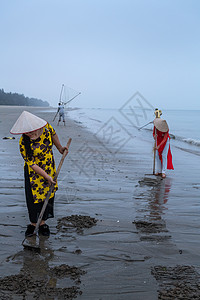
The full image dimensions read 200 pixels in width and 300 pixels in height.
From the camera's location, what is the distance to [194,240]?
3871 mm

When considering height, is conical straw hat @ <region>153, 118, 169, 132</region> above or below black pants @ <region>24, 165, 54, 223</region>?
above

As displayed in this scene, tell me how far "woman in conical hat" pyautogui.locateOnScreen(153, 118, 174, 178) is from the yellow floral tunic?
4643mm

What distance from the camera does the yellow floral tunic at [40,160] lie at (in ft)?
12.1

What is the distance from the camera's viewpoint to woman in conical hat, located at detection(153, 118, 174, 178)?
8.03 meters

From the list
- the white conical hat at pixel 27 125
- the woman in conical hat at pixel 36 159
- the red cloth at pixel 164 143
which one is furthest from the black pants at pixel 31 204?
the red cloth at pixel 164 143

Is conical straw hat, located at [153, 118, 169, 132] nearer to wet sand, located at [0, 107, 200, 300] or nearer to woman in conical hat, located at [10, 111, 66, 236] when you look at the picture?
wet sand, located at [0, 107, 200, 300]

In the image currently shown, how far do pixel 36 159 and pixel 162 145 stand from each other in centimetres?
506

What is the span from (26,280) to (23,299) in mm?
261

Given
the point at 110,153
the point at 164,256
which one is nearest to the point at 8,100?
the point at 110,153

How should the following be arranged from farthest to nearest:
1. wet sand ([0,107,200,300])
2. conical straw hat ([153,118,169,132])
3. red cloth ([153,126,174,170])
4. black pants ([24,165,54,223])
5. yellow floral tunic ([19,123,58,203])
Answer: red cloth ([153,126,174,170]), conical straw hat ([153,118,169,132]), black pants ([24,165,54,223]), yellow floral tunic ([19,123,58,203]), wet sand ([0,107,200,300])

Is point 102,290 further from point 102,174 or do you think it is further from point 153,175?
point 153,175

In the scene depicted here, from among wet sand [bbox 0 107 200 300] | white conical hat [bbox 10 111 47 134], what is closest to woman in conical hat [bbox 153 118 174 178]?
wet sand [bbox 0 107 200 300]

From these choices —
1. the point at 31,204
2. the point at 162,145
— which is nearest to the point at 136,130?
the point at 162,145

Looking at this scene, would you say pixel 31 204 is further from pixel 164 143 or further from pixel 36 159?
pixel 164 143
